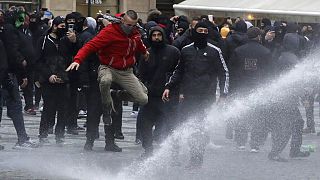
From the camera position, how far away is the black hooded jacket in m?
12.7

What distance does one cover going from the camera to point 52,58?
14195 millimetres

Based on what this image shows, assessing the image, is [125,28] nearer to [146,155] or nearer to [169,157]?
[146,155]

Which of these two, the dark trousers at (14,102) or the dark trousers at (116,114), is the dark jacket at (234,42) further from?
the dark trousers at (14,102)

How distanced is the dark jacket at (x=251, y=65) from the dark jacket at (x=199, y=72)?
1.14 metres

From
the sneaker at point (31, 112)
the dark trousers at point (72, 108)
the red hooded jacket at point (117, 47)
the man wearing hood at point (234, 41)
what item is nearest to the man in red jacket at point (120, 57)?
the red hooded jacket at point (117, 47)

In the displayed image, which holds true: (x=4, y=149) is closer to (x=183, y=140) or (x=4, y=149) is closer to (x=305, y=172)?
(x=183, y=140)

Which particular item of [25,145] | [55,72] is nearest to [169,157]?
[25,145]

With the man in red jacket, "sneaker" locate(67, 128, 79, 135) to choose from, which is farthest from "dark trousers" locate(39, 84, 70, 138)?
the man in red jacket

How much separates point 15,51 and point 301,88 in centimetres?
420

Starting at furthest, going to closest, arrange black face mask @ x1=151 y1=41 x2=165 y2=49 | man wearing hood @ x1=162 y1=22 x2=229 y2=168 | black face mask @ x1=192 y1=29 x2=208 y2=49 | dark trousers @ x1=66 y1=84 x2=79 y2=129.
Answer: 1. dark trousers @ x1=66 y1=84 x2=79 y2=129
2. black face mask @ x1=151 y1=41 x2=165 y2=49
3. black face mask @ x1=192 y1=29 x2=208 y2=49
4. man wearing hood @ x1=162 y1=22 x2=229 y2=168

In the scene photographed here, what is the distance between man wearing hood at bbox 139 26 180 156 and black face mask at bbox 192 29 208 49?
0.45 m

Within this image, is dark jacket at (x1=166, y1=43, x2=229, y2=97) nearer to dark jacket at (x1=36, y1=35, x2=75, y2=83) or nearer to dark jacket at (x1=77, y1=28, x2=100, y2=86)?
dark jacket at (x1=77, y1=28, x2=100, y2=86)

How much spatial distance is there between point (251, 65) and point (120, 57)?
6.64 feet

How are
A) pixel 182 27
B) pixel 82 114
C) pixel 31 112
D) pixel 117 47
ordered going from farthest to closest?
1. pixel 31 112
2. pixel 82 114
3. pixel 182 27
4. pixel 117 47
